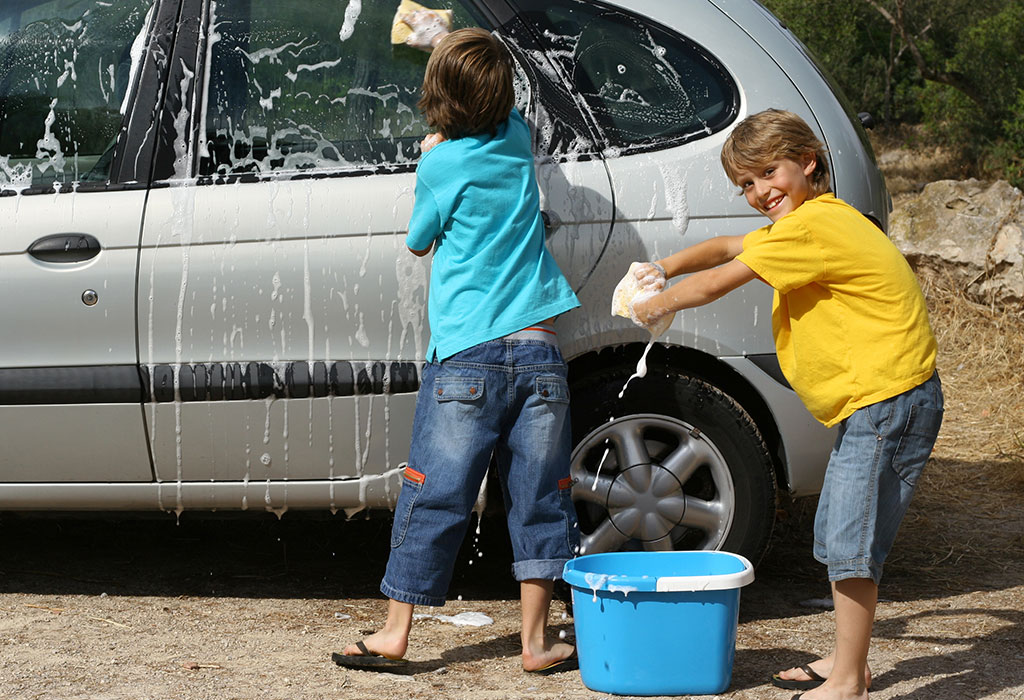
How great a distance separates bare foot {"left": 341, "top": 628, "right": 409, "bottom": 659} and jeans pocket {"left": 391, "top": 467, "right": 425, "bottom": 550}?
0.73ft

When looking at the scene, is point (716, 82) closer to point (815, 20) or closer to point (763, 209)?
point (763, 209)

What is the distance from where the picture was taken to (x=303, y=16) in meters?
3.32

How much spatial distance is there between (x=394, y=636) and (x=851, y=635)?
1.08m

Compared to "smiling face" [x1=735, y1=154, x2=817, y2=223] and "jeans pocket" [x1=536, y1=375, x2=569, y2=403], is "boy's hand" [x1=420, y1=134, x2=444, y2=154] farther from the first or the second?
"smiling face" [x1=735, y1=154, x2=817, y2=223]

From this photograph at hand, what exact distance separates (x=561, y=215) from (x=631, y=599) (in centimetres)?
100

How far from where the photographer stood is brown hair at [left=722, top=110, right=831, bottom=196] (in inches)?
106

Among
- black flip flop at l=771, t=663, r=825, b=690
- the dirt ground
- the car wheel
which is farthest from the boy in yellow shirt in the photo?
the car wheel

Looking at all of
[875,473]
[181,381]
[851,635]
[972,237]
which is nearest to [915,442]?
[875,473]

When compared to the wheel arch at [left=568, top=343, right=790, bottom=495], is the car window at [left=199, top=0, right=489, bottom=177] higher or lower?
higher

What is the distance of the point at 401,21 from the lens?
329 centimetres

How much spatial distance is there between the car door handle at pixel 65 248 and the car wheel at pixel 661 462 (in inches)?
51.7

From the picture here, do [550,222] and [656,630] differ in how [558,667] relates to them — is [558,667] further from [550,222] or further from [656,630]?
[550,222]

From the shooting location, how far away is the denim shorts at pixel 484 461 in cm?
295

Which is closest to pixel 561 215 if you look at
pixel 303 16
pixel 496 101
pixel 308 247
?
pixel 496 101
